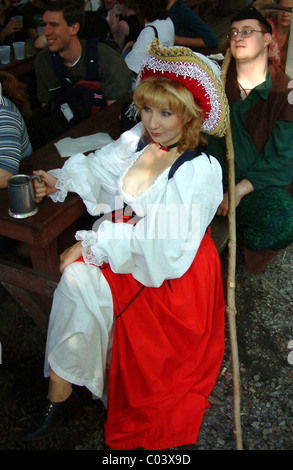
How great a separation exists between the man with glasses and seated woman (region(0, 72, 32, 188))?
1.35 metres

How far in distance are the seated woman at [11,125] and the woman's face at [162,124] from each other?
746 mm

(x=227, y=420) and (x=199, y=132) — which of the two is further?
(x=227, y=420)

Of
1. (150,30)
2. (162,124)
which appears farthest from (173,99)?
(150,30)

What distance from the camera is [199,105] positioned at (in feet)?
7.36

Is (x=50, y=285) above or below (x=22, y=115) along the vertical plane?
below

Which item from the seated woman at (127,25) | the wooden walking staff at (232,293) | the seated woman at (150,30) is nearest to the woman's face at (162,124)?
the wooden walking staff at (232,293)

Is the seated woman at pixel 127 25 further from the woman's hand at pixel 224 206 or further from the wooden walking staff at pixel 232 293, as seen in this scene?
the woman's hand at pixel 224 206

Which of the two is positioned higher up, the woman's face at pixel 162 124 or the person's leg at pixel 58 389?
the woman's face at pixel 162 124

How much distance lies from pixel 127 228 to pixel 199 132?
627 millimetres

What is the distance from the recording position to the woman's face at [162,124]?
88.2 inches

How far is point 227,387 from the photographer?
109 inches

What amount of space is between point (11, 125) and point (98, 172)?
545 millimetres
